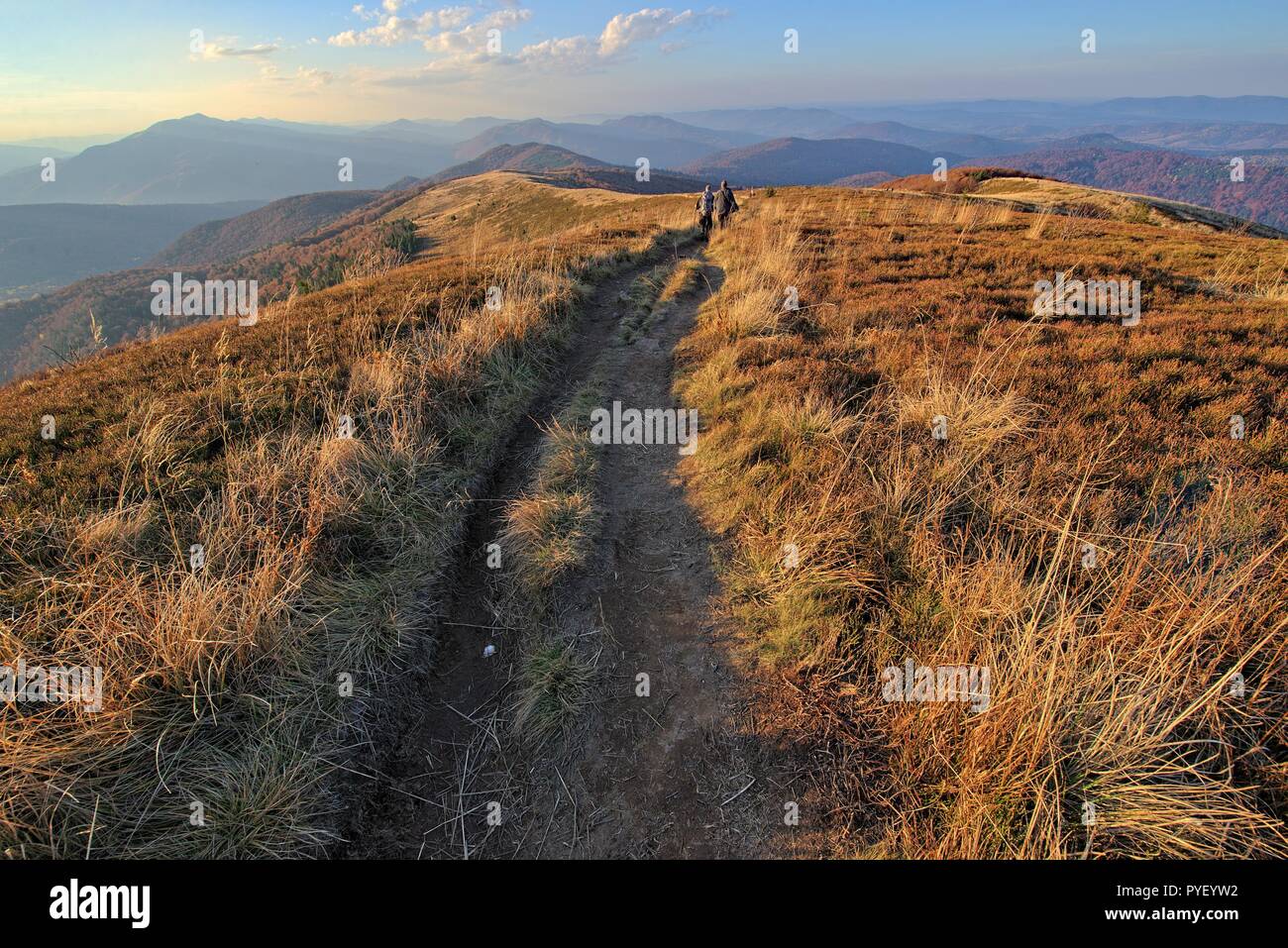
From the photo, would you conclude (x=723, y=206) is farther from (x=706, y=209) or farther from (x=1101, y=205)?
(x=1101, y=205)

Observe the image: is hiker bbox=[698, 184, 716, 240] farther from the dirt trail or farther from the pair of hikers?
the dirt trail

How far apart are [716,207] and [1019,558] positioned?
66.2ft

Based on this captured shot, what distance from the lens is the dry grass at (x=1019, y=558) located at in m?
2.77

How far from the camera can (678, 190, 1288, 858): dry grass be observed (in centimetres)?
277

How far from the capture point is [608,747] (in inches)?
147

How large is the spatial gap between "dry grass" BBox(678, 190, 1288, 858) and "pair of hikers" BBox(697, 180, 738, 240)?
502 inches

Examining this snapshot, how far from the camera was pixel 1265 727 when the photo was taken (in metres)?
2.95

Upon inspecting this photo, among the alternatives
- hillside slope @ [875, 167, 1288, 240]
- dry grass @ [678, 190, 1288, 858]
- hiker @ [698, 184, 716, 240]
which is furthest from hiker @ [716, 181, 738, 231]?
hillside slope @ [875, 167, 1288, 240]

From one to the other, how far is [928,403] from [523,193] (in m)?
103

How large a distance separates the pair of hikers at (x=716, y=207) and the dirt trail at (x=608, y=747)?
60.8 ft

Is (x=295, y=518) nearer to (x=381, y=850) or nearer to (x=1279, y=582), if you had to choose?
(x=381, y=850)

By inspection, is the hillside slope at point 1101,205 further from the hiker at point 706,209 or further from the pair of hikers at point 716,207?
the hiker at point 706,209

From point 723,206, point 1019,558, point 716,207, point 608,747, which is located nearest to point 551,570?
point 608,747
